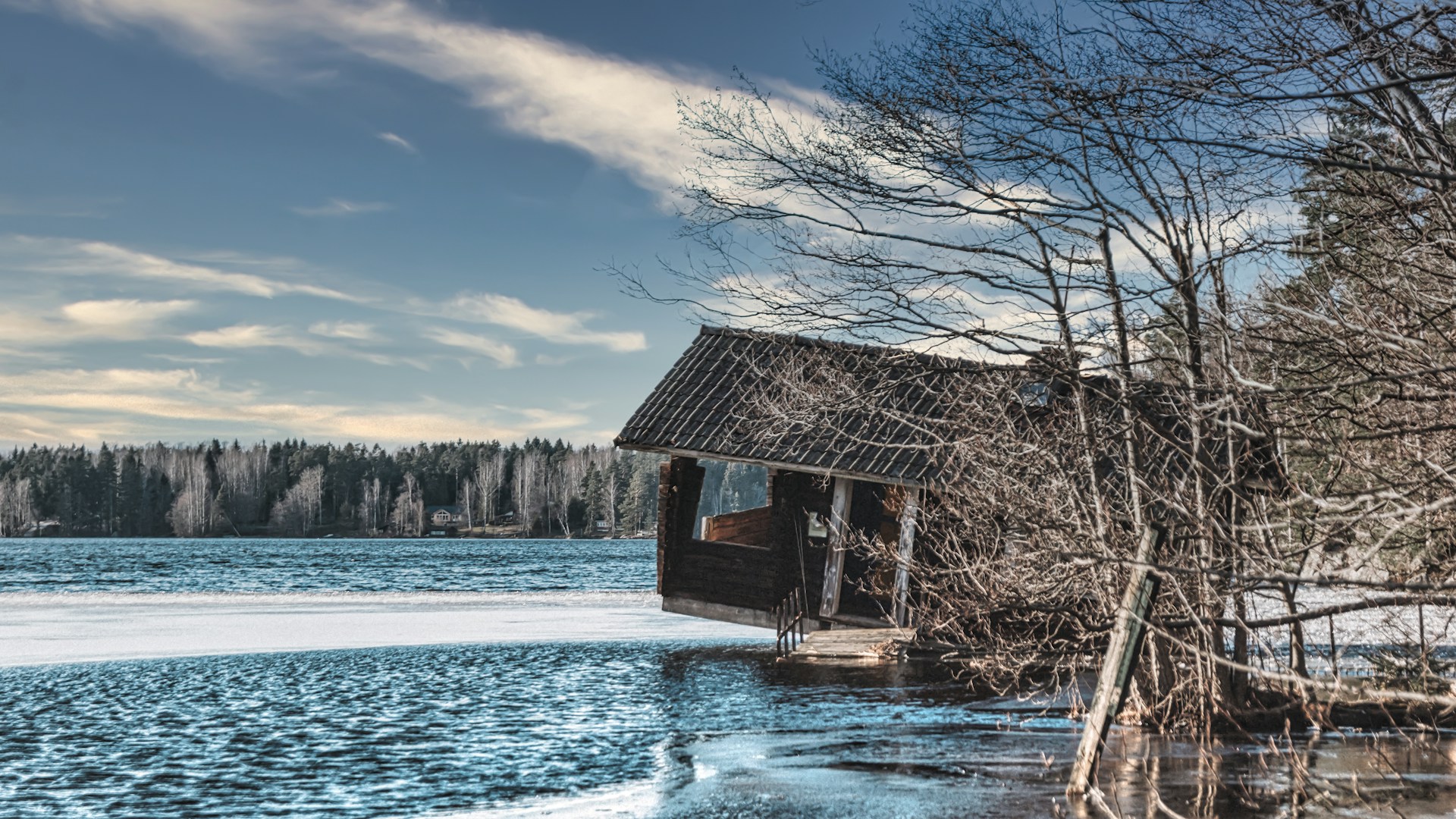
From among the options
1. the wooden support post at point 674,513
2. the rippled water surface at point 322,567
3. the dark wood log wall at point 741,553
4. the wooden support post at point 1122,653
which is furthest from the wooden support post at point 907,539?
the rippled water surface at point 322,567

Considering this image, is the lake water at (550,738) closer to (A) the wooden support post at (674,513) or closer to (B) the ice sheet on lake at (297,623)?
(B) the ice sheet on lake at (297,623)

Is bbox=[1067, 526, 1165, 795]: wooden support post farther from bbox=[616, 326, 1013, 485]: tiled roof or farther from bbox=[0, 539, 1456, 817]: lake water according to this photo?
bbox=[616, 326, 1013, 485]: tiled roof

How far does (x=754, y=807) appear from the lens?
8.01m

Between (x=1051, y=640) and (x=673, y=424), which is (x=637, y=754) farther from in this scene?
(x=673, y=424)

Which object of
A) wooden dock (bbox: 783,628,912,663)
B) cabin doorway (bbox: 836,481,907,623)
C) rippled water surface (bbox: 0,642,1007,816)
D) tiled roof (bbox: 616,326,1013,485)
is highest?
tiled roof (bbox: 616,326,1013,485)

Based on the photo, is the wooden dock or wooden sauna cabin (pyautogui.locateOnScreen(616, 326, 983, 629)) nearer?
the wooden dock

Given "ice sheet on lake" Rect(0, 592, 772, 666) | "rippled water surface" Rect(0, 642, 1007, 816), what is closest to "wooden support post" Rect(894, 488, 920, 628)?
"rippled water surface" Rect(0, 642, 1007, 816)

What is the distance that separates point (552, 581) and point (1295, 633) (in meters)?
38.3

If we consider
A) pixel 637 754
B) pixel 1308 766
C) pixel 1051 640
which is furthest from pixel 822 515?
pixel 1308 766

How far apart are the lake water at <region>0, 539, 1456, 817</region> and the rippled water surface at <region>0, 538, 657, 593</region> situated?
18.1m

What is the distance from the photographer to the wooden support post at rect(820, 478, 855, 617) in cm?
1688

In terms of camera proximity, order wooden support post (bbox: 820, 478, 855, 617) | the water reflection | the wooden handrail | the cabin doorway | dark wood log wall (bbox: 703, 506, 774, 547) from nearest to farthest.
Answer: the water reflection, wooden support post (bbox: 820, 478, 855, 617), the wooden handrail, the cabin doorway, dark wood log wall (bbox: 703, 506, 774, 547)

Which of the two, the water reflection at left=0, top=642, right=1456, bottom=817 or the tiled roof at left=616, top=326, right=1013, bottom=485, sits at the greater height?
the tiled roof at left=616, top=326, right=1013, bottom=485

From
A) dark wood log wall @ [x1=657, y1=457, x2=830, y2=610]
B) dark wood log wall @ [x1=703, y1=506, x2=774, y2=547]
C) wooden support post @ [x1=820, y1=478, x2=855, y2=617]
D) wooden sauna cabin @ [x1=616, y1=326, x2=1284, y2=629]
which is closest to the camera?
wooden sauna cabin @ [x1=616, y1=326, x2=1284, y2=629]
